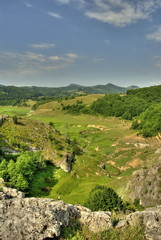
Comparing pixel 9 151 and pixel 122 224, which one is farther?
pixel 9 151

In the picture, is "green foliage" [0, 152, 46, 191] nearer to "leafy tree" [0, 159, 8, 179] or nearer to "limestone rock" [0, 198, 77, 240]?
"leafy tree" [0, 159, 8, 179]

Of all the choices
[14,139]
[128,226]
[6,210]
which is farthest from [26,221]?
[14,139]

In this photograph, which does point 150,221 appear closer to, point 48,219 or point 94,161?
point 48,219

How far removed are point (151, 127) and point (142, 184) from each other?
8032 cm

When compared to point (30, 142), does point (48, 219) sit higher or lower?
higher

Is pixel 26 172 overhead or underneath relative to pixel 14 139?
underneath

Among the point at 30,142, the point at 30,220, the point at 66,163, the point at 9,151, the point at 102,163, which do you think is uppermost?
the point at 30,220

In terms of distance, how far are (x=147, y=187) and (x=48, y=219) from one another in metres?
32.1

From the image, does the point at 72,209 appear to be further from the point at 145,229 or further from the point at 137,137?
the point at 137,137

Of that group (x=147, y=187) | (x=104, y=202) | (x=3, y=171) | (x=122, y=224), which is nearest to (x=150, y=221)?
(x=122, y=224)

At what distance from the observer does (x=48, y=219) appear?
16.6 meters

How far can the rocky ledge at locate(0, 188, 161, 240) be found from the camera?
15.8 meters

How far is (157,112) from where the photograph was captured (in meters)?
136

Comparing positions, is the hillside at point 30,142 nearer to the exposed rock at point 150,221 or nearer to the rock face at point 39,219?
the rock face at point 39,219
